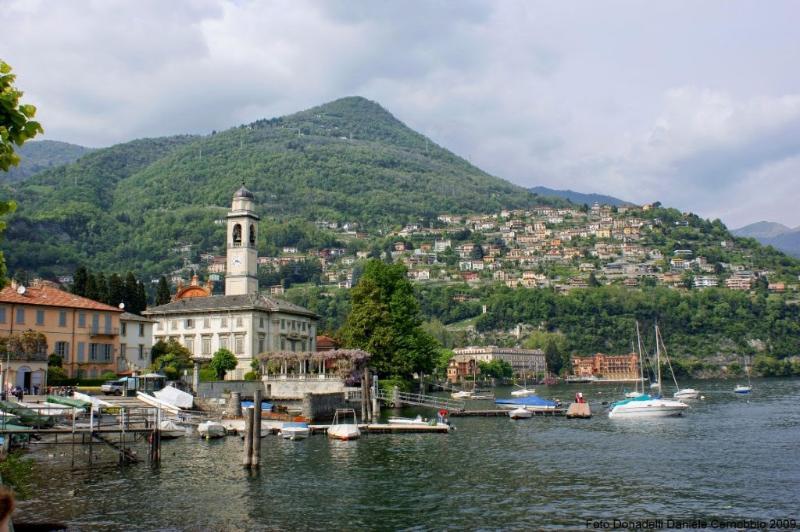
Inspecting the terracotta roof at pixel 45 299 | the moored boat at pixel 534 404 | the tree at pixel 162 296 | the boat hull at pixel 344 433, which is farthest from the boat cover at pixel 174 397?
the tree at pixel 162 296

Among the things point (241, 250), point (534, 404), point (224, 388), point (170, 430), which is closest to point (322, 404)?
point (224, 388)

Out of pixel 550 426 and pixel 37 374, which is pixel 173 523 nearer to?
pixel 37 374

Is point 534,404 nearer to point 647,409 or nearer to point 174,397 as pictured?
point 647,409

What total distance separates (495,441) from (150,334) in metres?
36.9

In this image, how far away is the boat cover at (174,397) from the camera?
57812mm

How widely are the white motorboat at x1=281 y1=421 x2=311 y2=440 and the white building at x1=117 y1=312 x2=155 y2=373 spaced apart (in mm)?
22286

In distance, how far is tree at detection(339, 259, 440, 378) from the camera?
8006 centimetres

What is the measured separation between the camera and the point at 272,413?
59500 millimetres

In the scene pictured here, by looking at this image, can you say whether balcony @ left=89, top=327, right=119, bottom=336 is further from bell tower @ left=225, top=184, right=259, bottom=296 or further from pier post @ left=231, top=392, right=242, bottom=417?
bell tower @ left=225, top=184, right=259, bottom=296

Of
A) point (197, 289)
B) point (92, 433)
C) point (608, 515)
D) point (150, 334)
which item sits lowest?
point (608, 515)

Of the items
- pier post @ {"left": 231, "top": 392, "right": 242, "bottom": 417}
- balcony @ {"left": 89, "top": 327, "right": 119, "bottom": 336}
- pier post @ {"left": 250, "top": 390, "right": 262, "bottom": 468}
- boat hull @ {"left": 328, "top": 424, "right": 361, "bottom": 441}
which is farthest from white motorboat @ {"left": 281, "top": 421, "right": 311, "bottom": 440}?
balcony @ {"left": 89, "top": 327, "right": 119, "bottom": 336}

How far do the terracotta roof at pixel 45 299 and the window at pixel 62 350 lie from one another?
3.08 metres

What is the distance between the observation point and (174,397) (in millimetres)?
58094

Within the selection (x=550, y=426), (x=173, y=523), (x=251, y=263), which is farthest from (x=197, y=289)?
(x=173, y=523)
